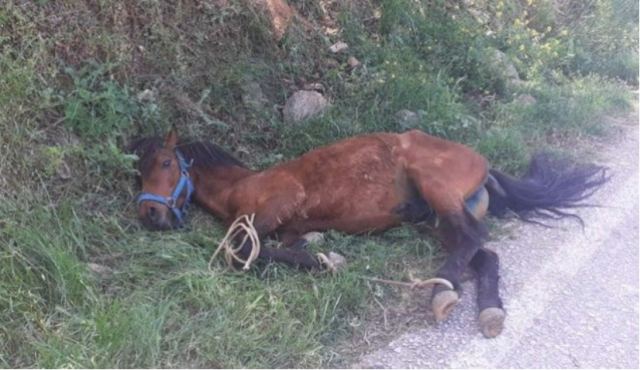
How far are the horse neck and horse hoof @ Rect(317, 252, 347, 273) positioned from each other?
33.2 inches


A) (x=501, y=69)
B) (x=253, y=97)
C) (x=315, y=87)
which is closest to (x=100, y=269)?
(x=253, y=97)

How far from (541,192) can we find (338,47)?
2.49 metres

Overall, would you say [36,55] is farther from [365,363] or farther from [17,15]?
[365,363]

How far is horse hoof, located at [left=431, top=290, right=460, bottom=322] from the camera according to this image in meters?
3.72

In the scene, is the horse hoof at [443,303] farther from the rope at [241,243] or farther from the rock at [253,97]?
the rock at [253,97]

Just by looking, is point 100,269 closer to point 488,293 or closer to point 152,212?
point 152,212

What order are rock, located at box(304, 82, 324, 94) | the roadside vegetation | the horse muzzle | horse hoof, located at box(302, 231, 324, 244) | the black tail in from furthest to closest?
rock, located at box(304, 82, 324, 94), the black tail, horse hoof, located at box(302, 231, 324, 244), the horse muzzle, the roadside vegetation

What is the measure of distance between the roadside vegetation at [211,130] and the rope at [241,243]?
0.26ft

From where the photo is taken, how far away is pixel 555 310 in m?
3.87

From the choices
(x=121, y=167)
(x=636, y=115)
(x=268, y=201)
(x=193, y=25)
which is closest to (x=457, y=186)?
(x=268, y=201)

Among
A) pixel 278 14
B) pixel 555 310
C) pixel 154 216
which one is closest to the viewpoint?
pixel 555 310

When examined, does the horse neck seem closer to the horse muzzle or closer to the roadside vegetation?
A: the roadside vegetation

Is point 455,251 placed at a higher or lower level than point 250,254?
higher

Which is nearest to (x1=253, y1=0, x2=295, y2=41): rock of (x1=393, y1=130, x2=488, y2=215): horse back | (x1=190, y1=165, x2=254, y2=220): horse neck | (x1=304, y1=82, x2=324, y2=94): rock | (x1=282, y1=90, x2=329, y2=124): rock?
(x1=304, y1=82, x2=324, y2=94): rock
